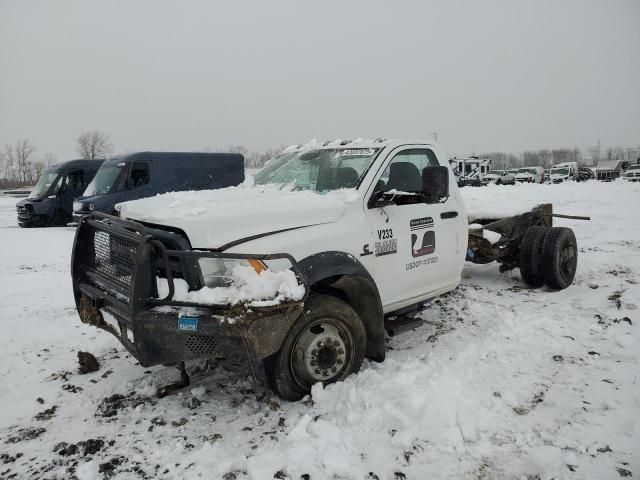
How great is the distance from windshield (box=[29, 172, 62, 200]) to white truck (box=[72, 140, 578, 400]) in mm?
14240

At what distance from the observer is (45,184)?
53.1ft

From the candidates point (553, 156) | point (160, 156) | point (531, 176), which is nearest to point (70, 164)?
point (160, 156)

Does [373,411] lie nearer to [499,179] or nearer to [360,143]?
[360,143]

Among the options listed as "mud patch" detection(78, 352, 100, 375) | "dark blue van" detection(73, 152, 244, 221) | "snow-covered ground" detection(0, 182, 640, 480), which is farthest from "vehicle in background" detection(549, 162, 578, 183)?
"mud patch" detection(78, 352, 100, 375)

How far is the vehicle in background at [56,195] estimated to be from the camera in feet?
51.8

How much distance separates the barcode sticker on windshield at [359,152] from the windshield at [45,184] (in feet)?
49.4

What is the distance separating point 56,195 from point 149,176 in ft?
16.9

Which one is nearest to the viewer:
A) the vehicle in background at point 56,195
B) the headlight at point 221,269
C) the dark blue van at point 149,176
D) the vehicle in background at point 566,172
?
the headlight at point 221,269

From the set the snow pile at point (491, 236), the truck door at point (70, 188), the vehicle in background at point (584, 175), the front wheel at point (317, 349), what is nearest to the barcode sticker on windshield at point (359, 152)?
the front wheel at point (317, 349)

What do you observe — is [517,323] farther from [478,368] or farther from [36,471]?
[36,471]

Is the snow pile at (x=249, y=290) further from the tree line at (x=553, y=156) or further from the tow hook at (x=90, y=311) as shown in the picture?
the tree line at (x=553, y=156)

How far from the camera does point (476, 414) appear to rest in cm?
305

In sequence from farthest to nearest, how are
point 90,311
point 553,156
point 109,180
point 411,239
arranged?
point 553,156
point 109,180
point 411,239
point 90,311

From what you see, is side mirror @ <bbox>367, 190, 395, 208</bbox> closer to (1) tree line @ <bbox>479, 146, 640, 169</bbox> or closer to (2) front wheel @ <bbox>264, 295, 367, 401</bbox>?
(2) front wheel @ <bbox>264, 295, 367, 401</bbox>
